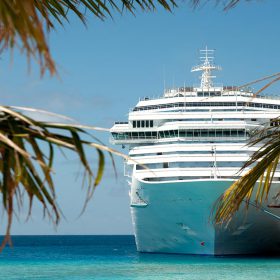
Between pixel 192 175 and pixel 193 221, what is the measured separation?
1.83 meters

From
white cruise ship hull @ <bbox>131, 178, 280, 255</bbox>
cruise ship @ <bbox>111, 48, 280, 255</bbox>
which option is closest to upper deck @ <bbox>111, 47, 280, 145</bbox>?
cruise ship @ <bbox>111, 48, 280, 255</bbox>

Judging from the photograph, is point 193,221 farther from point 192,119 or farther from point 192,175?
point 192,119

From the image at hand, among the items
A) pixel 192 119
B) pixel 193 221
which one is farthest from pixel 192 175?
pixel 192 119

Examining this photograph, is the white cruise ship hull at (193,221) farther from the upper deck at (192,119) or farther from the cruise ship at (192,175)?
the upper deck at (192,119)

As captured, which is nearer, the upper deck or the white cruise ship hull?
the white cruise ship hull

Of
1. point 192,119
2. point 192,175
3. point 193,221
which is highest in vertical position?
point 192,119

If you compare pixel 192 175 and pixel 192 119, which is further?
pixel 192 119

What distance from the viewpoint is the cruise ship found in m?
30.6

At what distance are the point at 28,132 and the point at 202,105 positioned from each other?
3308 centimetres

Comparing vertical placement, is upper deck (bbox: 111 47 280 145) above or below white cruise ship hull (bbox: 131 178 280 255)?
above

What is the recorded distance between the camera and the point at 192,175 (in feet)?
101

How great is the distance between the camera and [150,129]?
112 ft

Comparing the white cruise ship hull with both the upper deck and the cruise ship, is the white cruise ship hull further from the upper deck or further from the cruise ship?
the upper deck

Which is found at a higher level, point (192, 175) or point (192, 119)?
point (192, 119)
